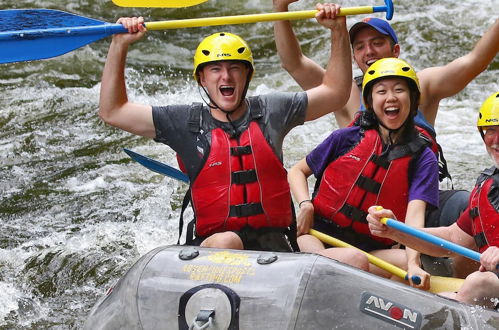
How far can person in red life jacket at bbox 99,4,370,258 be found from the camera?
4008 mm

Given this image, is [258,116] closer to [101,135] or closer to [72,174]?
[72,174]

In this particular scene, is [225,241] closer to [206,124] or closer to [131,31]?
[206,124]

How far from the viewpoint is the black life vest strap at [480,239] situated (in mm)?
3707

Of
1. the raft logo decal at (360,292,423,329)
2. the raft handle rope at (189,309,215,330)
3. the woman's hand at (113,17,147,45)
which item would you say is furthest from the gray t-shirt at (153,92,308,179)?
the raft logo decal at (360,292,423,329)

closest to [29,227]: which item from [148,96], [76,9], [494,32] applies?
[148,96]

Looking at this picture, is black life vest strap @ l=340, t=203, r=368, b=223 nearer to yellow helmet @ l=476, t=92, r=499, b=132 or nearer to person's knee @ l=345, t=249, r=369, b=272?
person's knee @ l=345, t=249, r=369, b=272

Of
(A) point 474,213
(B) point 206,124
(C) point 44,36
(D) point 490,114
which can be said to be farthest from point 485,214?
(C) point 44,36

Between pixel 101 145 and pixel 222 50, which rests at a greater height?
pixel 222 50

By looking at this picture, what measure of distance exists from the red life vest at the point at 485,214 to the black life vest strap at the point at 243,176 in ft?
2.87

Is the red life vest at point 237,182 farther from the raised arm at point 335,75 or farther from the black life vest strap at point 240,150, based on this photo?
the raised arm at point 335,75

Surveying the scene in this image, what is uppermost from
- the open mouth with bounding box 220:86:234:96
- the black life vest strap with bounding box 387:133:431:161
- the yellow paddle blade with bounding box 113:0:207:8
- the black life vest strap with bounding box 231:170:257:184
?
the yellow paddle blade with bounding box 113:0:207:8

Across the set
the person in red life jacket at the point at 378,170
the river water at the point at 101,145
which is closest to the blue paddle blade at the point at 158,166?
the river water at the point at 101,145

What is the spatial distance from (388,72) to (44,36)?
1.49 metres

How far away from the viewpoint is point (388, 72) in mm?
4191
